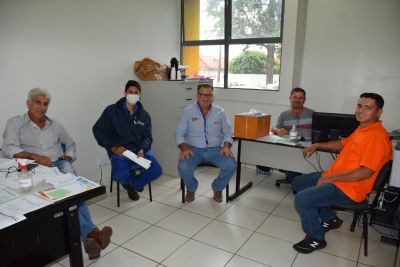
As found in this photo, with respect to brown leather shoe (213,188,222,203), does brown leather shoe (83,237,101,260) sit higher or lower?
higher

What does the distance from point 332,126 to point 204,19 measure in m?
2.88

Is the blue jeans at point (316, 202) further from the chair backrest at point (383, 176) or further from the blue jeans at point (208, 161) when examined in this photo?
the blue jeans at point (208, 161)

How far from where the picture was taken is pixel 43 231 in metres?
1.34

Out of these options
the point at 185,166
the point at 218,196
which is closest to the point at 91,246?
the point at 185,166

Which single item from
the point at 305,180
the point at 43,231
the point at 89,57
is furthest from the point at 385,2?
the point at 43,231

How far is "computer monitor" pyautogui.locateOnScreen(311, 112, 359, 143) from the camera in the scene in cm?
241

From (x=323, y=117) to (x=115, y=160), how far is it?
2.07m

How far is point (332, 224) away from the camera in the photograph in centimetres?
258

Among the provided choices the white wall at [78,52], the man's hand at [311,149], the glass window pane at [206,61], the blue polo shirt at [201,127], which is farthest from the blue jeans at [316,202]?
the glass window pane at [206,61]

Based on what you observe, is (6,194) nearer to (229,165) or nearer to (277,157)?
(229,165)

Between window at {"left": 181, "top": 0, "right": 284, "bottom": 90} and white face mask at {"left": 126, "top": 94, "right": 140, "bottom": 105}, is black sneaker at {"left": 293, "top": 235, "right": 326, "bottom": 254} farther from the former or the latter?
window at {"left": 181, "top": 0, "right": 284, "bottom": 90}

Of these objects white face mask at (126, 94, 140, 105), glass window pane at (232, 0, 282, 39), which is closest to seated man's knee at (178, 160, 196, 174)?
white face mask at (126, 94, 140, 105)

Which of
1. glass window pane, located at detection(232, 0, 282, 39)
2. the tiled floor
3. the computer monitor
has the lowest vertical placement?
the tiled floor

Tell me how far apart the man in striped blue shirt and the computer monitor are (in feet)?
3.04
